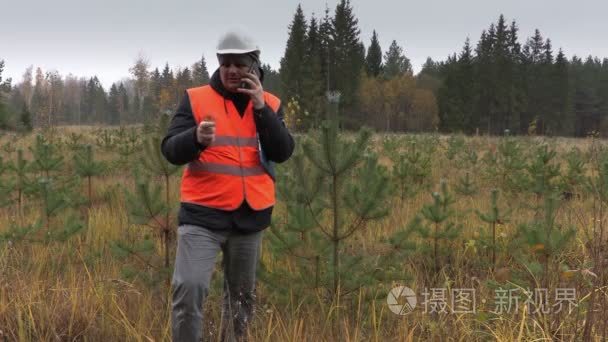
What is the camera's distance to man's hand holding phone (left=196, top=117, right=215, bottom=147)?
2377mm

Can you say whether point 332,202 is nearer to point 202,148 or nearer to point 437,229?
point 202,148

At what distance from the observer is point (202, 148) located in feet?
8.32

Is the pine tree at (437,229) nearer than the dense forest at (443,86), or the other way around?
the pine tree at (437,229)

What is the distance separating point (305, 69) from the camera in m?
39.7

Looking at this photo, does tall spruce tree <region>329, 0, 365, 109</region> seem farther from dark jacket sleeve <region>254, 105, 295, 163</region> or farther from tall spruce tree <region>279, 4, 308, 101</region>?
dark jacket sleeve <region>254, 105, 295, 163</region>

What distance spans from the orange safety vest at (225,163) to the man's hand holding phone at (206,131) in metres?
0.19

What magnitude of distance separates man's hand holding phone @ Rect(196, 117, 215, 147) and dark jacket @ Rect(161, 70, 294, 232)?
0.06 m

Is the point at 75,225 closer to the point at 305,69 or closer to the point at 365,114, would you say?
the point at 305,69

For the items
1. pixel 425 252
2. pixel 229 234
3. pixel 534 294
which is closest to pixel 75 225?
pixel 229 234

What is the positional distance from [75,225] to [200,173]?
2844mm

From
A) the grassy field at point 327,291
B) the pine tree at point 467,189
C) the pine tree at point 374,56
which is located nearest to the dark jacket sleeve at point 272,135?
the grassy field at point 327,291

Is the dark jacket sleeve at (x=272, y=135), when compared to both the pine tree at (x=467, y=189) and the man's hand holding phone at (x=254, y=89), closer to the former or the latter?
the man's hand holding phone at (x=254, y=89)

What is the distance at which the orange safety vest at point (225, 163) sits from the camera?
2639 mm

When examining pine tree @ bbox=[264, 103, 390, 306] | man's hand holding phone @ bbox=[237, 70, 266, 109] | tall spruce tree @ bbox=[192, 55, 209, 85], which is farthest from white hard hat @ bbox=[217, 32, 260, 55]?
tall spruce tree @ bbox=[192, 55, 209, 85]
